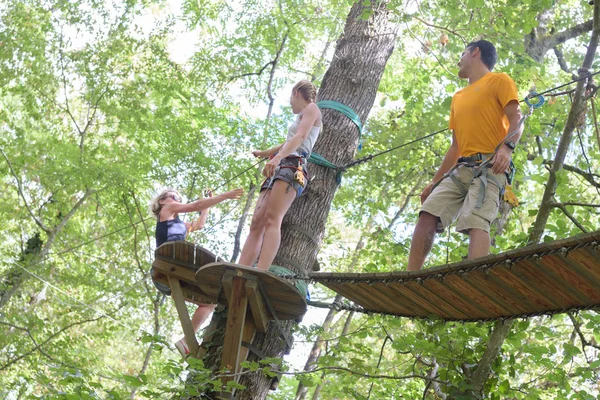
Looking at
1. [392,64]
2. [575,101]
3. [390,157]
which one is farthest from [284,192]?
[392,64]

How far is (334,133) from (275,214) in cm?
99

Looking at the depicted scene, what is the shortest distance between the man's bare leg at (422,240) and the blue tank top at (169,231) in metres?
1.81

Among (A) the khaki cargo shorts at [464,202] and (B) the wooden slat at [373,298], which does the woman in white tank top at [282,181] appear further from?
(A) the khaki cargo shorts at [464,202]

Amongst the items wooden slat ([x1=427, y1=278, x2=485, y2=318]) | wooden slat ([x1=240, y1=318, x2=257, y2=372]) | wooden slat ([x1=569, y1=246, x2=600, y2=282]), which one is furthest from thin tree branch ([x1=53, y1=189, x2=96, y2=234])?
wooden slat ([x1=569, y1=246, x2=600, y2=282])

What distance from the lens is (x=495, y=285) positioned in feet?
9.83

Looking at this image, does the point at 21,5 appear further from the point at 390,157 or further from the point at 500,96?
the point at 500,96

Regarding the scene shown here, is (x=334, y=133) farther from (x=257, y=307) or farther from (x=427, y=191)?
(x=257, y=307)

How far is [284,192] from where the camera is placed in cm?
406

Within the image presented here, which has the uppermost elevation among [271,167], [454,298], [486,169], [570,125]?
[570,125]

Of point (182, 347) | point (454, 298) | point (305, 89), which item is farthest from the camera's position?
point (182, 347)

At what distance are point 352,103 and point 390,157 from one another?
480 cm

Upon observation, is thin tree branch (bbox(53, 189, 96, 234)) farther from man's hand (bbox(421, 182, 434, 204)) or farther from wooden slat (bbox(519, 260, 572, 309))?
wooden slat (bbox(519, 260, 572, 309))

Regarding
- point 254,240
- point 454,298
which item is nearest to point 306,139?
point 254,240

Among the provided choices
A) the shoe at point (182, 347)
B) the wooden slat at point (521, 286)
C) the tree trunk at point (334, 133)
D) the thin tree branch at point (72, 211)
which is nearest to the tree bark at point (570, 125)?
the wooden slat at point (521, 286)
